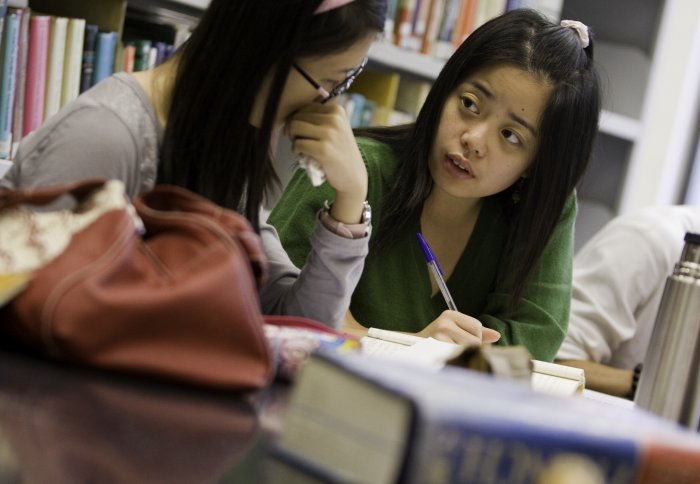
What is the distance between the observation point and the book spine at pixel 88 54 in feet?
7.06

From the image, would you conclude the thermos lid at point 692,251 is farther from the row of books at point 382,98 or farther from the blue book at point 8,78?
the row of books at point 382,98

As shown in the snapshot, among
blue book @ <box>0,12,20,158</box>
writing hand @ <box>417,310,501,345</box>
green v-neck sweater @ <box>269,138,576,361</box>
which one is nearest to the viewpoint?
writing hand @ <box>417,310,501,345</box>

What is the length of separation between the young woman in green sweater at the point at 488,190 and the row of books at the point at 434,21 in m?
0.84

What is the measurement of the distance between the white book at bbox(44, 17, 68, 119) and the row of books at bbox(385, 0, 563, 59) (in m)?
0.84

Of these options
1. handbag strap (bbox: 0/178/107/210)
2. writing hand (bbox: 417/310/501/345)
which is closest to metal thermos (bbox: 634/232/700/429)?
writing hand (bbox: 417/310/501/345)

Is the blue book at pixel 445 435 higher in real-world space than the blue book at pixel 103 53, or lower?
higher

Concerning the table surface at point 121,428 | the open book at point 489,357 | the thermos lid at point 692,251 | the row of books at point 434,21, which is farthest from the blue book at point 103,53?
the table surface at point 121,428

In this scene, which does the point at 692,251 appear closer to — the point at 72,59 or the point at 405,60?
the point at 72,59

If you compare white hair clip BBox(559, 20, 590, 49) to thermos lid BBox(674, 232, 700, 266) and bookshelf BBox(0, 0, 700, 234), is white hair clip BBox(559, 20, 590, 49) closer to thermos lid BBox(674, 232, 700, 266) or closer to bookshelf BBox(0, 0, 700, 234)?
thermos lid BBox(674, 232, 700, 266)

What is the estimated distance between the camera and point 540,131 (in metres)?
1.75

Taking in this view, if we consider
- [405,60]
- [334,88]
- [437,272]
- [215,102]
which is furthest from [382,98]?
[215,102]

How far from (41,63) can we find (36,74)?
0.08ft

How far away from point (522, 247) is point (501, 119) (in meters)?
0.26

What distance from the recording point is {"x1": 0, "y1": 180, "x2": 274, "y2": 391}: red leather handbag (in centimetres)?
70
